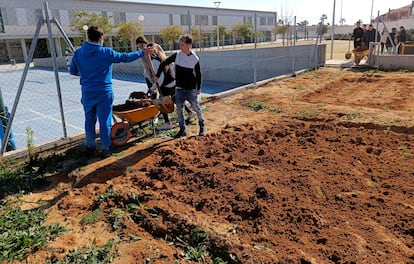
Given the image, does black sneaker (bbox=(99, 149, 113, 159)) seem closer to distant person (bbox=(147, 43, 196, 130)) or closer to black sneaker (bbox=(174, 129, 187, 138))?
black sneaker (bbox=(174, 129, 187, 138))

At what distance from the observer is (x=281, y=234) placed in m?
3.14

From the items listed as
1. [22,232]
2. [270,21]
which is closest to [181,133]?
[22,232]

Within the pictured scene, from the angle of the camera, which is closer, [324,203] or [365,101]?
[324,203]

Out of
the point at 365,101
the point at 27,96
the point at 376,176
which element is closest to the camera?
the point at 376,176

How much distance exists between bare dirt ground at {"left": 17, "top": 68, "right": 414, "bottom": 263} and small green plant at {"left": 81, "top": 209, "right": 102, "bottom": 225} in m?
0.07

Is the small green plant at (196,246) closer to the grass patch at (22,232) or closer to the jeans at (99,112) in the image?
the grass patch at (22,232)

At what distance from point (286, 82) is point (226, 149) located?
6.96 metres

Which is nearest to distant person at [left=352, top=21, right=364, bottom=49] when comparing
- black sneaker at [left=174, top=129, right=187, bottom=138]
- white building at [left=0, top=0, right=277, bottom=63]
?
white building at [left=0, top=0, right=277, bottom=63]

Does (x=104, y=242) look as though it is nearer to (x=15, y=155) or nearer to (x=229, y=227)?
(x=229, y=227)

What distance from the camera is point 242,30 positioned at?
44.6 metres

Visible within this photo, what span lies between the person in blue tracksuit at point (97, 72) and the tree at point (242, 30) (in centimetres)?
4130

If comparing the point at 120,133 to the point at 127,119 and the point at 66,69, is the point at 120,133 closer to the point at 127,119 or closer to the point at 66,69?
the point at 127,119

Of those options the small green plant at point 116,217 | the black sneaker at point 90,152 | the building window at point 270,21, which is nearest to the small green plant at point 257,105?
the black sneaker at point 90,152

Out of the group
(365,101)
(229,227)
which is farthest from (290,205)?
Result: (365,101)
